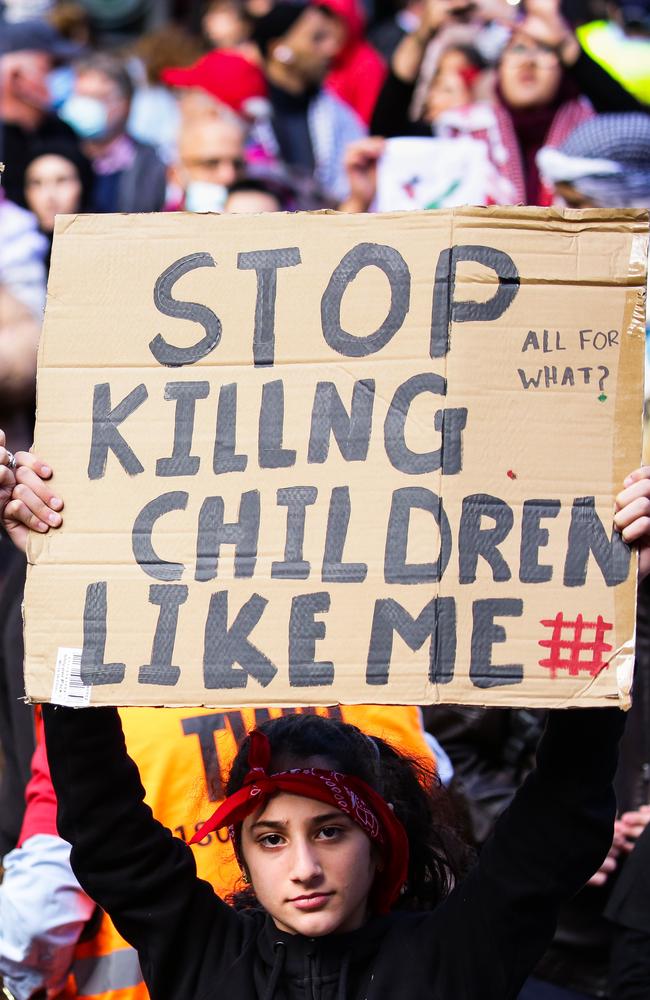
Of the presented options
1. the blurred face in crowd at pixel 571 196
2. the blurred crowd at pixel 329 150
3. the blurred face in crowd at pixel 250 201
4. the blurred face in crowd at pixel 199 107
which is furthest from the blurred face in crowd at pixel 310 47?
the blurred face in crowd at pixel 571 196

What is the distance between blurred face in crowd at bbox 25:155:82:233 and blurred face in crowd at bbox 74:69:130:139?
0.84m

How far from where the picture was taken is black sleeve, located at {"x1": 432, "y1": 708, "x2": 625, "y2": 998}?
221 centimetres

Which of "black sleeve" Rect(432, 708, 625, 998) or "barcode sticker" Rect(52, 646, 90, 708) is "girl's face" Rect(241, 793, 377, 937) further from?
"barcode sticker" Rect(52, 646, 90, 708)

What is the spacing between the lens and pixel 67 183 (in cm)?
677

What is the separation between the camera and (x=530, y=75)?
591 centimetres

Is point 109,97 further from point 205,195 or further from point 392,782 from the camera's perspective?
point 392,782

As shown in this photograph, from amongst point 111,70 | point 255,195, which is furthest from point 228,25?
point 255,195

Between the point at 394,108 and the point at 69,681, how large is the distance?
471 centimetres

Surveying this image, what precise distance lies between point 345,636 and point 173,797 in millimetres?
723

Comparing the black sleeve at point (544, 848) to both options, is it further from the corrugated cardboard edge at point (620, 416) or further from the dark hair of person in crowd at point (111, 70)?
the dark hair of person in crowd at point (111, 70)

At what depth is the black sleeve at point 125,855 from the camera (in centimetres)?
228

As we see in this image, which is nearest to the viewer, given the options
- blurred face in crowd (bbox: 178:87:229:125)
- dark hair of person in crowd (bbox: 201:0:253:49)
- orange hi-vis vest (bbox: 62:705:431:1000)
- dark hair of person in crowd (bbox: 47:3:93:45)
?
orange hi-vis vest (bbox: 62:705:431:1000)

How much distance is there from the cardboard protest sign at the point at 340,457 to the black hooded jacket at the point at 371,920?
163 millimetres

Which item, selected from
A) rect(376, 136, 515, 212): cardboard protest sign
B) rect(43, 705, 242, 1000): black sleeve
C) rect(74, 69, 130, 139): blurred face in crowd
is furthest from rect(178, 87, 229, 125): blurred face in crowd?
rect(43, 705, 242, 1000): black sleeve
